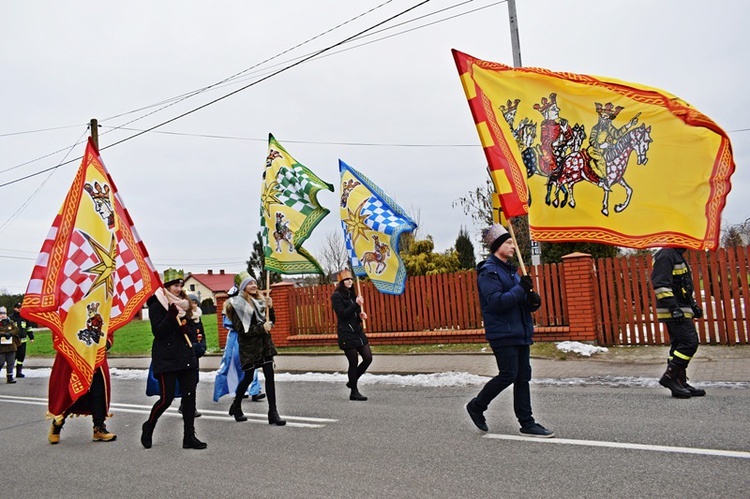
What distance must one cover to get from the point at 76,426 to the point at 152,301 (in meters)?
2.92

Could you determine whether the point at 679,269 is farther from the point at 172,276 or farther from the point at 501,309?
the point at 172,276

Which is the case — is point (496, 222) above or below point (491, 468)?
above

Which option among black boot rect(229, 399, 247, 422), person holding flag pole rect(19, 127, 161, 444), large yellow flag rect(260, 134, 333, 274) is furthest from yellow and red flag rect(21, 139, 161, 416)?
large yellow flag rect(260, 134, 333, 274)

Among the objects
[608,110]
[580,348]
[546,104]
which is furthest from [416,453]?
[580,348]

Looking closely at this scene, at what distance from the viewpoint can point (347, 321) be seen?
8711mm

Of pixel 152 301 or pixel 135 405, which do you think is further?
pixel 135 405

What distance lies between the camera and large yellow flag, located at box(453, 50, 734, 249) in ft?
17.8

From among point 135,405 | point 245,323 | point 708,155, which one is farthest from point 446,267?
point 708,155

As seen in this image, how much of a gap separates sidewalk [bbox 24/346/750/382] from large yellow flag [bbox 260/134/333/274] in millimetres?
3211

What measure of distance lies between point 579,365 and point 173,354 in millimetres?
6705

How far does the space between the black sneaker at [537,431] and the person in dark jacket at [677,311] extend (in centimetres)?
217

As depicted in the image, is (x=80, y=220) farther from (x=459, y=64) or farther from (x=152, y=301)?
(x=459, y=64)

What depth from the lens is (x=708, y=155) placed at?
17.8 feet

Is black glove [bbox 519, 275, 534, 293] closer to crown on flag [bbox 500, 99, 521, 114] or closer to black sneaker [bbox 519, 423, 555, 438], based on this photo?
black sneaker [bbox 519, 423, 555, 438]
